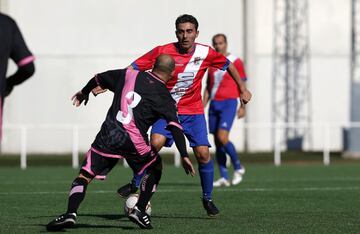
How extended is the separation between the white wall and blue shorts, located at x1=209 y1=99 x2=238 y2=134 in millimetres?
17043

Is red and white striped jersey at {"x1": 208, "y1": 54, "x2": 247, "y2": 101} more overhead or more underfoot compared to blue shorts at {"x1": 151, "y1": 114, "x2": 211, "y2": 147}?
more underfoot

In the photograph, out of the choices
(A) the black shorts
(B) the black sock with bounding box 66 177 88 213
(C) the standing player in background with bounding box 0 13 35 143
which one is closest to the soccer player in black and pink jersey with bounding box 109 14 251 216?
(A) the black shorts

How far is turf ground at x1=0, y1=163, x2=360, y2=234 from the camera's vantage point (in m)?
9.96

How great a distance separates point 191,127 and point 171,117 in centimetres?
222

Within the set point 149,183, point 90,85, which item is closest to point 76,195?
point 149,183

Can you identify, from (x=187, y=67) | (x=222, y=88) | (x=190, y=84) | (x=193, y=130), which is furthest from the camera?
(x=222, y=88)

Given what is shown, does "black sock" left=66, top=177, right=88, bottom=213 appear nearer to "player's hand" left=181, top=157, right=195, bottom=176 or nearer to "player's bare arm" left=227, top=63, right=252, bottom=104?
"player's hand" left=181, top=157, right=195, bottom=176

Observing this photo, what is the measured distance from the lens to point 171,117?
952 cm

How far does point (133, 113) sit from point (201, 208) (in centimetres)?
300

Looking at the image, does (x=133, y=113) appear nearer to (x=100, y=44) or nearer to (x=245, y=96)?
(x=245, y=96)

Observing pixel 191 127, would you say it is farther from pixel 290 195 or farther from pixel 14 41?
pixel 14 41

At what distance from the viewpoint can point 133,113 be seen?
31.2ft

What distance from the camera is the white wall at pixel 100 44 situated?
34375 millimetres

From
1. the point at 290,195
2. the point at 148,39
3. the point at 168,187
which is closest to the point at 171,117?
the point at 290,195
